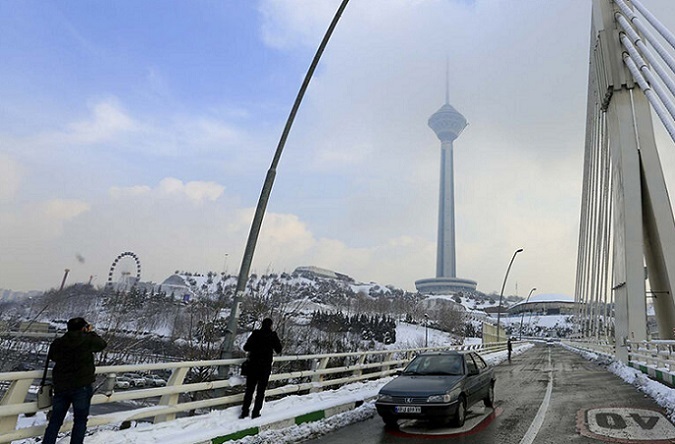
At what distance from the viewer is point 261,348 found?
7.86 meters

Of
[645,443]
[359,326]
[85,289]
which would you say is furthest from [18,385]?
[359,326]

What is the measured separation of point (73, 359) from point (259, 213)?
15.3 feet

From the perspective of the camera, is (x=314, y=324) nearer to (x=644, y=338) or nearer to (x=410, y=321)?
(x=410, y=321)

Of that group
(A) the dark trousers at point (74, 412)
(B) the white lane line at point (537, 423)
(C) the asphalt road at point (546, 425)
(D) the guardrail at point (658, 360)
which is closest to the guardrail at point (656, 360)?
(D) the guardrail at point (658, 360)

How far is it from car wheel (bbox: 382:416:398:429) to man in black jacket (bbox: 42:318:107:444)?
501cm

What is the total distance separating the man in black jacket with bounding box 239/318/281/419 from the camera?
25.3 ft

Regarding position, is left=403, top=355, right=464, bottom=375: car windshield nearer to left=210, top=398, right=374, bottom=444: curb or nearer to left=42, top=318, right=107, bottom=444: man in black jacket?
left=210, top=398, right=374, bottom=444: curb

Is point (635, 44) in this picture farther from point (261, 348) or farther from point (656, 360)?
point (261, 348)

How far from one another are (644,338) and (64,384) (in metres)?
25.7

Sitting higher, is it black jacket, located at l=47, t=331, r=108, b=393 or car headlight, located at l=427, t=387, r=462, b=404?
black jacket, located at l=47, t=331, r=108, b=393

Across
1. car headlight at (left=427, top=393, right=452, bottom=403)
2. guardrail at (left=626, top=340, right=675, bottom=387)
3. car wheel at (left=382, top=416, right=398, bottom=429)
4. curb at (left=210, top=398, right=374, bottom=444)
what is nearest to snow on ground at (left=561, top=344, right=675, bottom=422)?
guardrail at (left=626, top=340, right=675, bottom=387)

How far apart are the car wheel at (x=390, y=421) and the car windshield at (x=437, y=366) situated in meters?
1.40

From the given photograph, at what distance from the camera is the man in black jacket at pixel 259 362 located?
7700 mm

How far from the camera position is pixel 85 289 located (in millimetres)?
82625
